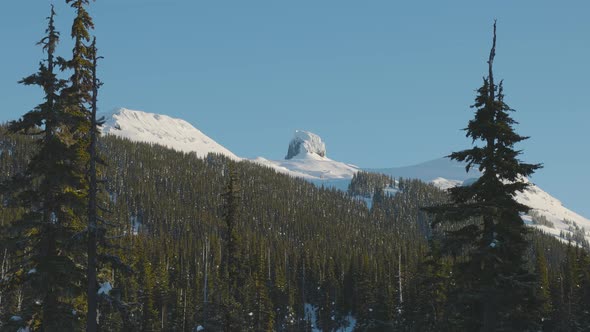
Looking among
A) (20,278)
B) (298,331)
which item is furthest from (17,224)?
(298,331)

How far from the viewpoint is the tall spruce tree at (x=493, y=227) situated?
20469mm

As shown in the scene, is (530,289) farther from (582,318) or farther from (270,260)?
(270,260)

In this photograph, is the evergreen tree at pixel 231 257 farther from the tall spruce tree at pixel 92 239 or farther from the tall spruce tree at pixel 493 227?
the tall spruce tree at pixel 493 227

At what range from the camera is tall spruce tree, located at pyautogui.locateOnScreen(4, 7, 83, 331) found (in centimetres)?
2331

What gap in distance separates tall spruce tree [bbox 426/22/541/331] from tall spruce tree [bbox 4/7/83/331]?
42.6 feet

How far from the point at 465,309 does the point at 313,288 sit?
4915 inches

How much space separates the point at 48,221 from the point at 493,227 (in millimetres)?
15259

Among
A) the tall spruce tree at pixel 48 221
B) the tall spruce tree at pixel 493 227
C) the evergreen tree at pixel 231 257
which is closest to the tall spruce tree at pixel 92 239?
the tall spruce tree at pixel 48 221

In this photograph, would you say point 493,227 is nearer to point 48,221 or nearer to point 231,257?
point 48,221

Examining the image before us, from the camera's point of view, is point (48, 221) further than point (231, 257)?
No

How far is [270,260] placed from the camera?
516ft

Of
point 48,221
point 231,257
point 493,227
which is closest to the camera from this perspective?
point 493,227

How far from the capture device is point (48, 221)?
77.1ft

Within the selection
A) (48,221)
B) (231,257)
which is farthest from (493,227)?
(231,257)
